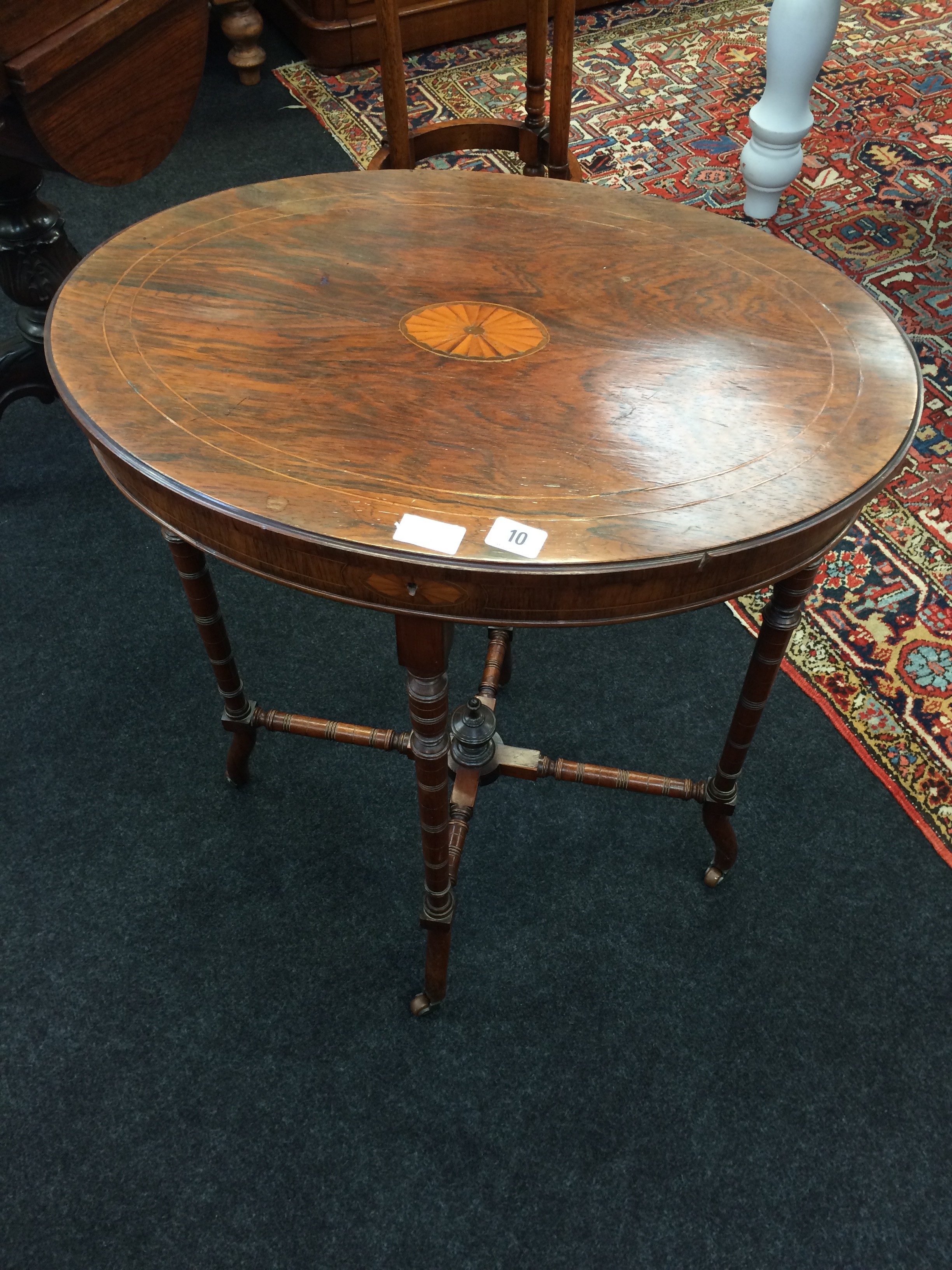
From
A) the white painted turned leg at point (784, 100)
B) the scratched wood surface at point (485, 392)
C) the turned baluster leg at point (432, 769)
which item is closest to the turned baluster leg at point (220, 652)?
the scratched wood surface at point (485, 392)

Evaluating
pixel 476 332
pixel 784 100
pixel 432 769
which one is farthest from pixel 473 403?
pixel 784 100

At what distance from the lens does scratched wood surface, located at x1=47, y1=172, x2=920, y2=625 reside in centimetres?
97

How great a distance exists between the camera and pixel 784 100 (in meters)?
2.82

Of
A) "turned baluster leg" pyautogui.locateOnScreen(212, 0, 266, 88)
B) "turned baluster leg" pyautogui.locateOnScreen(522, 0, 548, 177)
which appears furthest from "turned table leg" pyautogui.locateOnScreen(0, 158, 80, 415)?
"turned baluster leg" pyautogui.locateOnScreen(212, 0, 266, 88)

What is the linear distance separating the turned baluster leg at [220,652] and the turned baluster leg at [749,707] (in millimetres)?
775

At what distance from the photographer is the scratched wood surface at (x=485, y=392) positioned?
3.17 ft

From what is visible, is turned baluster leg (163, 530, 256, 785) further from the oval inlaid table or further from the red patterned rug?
the red patterned rug

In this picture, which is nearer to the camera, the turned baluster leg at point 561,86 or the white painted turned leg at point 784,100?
the turned baluster leg at point 561,86

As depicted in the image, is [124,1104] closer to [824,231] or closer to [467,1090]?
[467,1090]

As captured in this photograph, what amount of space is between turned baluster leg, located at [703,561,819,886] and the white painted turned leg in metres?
1.98

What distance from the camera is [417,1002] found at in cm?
152

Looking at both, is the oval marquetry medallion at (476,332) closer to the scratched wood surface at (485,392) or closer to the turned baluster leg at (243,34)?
the scratched wood surface at (485,392)

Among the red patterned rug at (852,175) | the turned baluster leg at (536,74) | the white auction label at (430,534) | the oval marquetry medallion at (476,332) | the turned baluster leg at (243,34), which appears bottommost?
the red patterned rug at (852,175)

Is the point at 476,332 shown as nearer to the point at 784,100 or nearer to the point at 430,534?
the point at 430,534
